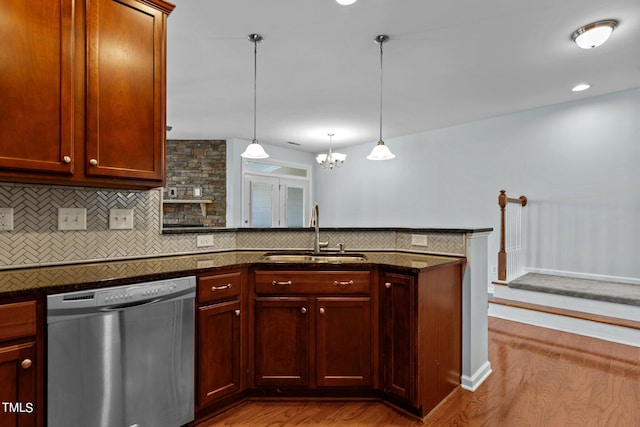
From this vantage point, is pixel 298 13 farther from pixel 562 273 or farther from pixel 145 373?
pixel 562 273

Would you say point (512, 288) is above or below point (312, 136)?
below

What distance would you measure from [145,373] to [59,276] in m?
0.65

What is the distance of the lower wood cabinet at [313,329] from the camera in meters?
2.15

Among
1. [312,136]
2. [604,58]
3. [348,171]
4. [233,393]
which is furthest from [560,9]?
[348,171]

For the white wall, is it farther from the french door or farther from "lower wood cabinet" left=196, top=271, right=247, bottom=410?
"lower wood cabinet" left=196, top=271, right=247, bottom=410

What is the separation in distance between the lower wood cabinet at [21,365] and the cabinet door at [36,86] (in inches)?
25.0

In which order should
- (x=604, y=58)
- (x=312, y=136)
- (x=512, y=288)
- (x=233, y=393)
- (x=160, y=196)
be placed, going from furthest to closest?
(x=312, y=136) < (x=512, y=288) < (x=604, y=58) < (x=160, y=196) < (x=233, y=393)

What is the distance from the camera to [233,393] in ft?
6.89

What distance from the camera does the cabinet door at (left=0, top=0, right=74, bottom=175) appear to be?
1461 millimetres

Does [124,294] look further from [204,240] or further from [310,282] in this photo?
[310,282]

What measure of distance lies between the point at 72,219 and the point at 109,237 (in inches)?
8.7

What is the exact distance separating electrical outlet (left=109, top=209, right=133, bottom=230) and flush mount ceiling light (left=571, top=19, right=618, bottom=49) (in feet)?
11.8

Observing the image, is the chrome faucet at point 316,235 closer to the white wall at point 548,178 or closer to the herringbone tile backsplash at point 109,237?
the herringbone tile backsplash at point 109,237

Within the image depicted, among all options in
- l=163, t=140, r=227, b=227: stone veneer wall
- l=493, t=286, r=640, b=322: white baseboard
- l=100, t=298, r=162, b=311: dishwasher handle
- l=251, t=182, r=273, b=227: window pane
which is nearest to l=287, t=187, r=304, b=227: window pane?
l=251, t=182, r=273, b=227: window pane
